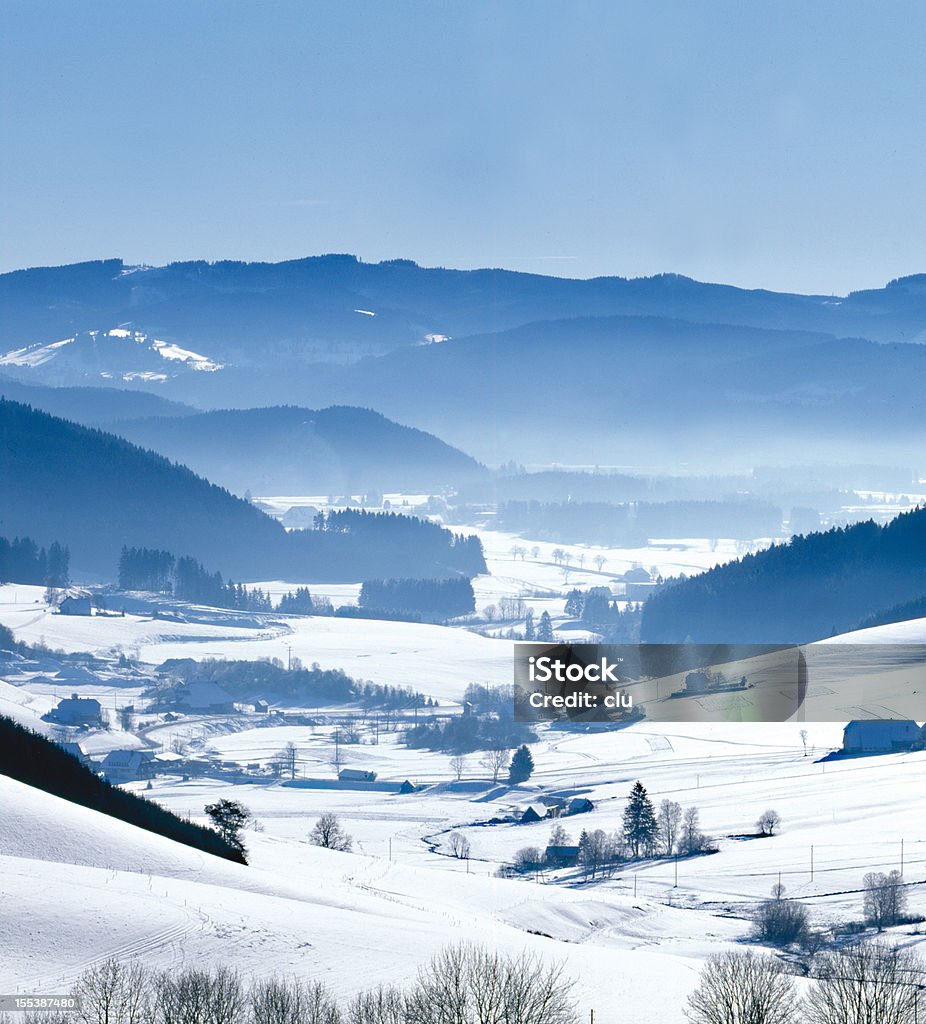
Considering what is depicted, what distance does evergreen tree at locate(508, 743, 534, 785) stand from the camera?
11006 cm

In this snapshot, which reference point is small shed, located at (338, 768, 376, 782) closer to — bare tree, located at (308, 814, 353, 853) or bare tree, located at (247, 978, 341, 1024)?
bare tree, located at (308, 814, 353, 853)

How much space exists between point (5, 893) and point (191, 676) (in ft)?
396

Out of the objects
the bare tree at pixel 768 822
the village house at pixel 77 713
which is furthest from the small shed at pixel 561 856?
the village house at pixel 77 713

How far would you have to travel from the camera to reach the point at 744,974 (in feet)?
145

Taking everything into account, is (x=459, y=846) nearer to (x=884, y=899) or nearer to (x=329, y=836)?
(x=329, y=836)

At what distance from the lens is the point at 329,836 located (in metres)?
86.2

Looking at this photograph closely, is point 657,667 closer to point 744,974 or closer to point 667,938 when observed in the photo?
point 667,938

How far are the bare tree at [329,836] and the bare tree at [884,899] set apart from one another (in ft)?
88.6

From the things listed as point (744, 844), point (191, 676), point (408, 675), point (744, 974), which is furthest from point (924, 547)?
point (744, 974)

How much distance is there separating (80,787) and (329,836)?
22635 millimetres

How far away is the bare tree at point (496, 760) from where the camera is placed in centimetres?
11612

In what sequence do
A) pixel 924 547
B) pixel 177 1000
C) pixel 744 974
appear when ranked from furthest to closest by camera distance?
pixel 924 547 → pixel 744 974 → pixel 177 1000

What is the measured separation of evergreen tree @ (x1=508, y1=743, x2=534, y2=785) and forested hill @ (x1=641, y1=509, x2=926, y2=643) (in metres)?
73.8

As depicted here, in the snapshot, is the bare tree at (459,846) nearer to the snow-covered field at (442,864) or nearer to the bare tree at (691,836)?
the snow-covered field at (442,864)
